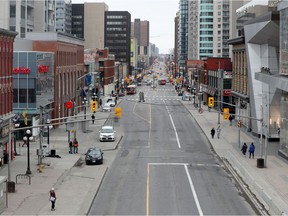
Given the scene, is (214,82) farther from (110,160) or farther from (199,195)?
(199,195)

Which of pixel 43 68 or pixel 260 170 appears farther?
pixel 43 68

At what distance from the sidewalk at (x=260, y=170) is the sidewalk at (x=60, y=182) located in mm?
10057

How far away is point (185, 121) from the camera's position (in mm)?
87062

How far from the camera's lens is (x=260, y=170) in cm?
4447

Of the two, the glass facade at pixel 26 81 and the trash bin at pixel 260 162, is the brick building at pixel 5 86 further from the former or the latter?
the trash bin at pixel 260 162

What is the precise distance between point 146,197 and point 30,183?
8817 mm

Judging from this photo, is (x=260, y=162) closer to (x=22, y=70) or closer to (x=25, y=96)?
(x=25, y=96)

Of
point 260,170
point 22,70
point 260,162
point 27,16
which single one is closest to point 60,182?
point 260,170

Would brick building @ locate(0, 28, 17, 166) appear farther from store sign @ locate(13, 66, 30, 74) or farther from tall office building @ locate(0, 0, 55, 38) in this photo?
tall office building @ locate(0, 0, 55, 38)

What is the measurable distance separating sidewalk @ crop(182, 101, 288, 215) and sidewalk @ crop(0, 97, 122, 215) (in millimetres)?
10057

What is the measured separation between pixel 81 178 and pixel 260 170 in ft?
44.6

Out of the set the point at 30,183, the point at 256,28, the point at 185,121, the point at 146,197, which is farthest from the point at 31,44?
the point at 146,197

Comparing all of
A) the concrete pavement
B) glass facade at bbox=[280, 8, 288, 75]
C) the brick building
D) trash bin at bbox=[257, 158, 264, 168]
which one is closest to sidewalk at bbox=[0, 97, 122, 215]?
the concrete pavement

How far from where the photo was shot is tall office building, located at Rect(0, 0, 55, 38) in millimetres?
111350
